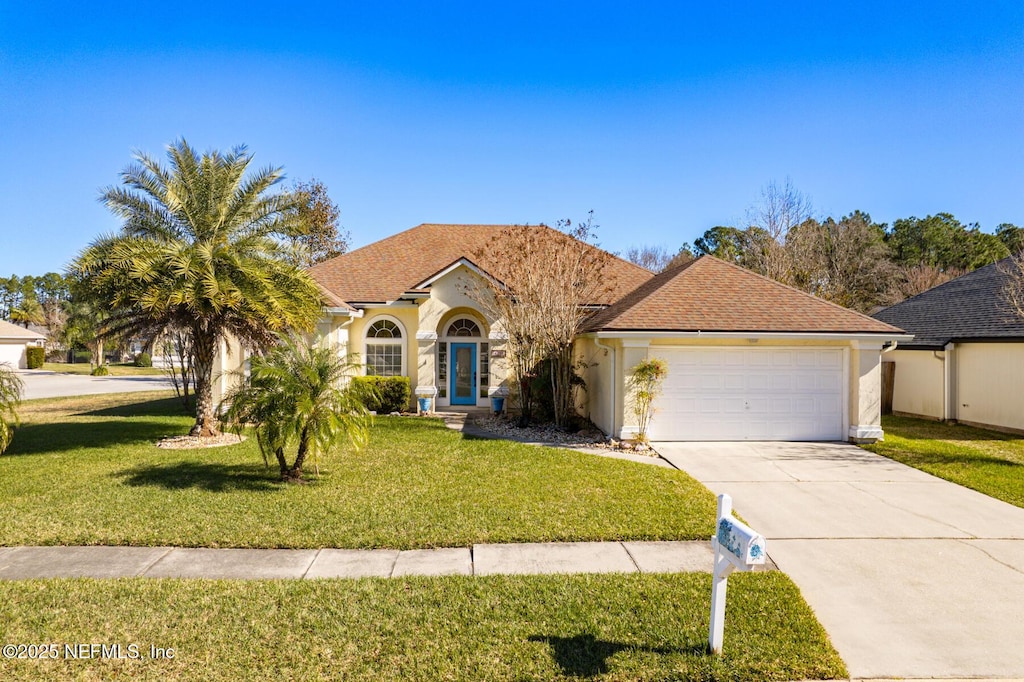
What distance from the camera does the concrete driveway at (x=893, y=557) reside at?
4.81m

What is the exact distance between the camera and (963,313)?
61.7ft

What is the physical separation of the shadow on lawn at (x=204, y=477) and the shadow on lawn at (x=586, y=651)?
6241mm

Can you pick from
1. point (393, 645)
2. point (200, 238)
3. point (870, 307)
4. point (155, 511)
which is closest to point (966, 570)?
point (393, 645)

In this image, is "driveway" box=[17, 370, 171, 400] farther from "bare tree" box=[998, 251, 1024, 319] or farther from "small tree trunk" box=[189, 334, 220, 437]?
"bare tree" box=[998, 251, 1024, 319]

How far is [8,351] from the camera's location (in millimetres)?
47344

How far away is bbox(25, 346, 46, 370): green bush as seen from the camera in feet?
158

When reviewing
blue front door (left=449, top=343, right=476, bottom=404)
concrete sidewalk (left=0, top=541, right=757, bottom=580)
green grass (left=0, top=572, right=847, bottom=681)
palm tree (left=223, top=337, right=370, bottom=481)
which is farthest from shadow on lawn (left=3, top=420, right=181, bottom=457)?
green grass (left=0, top=572, right=847, bottom=681)

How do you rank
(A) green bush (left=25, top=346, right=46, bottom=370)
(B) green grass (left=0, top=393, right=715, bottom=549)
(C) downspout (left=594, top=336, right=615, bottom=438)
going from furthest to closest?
1. (A) green bush (left=25, top=346, right=46, bottom=370)
2. (C) downspout (left=594, top=336, right=615, bottom=438)
3. (B) green grass (left=0, top=393, right=715, bottom=549)

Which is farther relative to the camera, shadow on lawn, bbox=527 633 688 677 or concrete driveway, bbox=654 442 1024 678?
concrete driveway, bbox=654 442 1024 678

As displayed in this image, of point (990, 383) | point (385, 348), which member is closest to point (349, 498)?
point (385, 348)

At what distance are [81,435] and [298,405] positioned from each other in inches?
397

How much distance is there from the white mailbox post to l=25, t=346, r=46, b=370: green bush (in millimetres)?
60042

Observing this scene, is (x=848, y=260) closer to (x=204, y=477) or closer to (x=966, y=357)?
(x=966, y=357)

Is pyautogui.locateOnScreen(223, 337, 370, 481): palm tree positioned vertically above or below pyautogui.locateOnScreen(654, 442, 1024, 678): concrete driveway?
above
